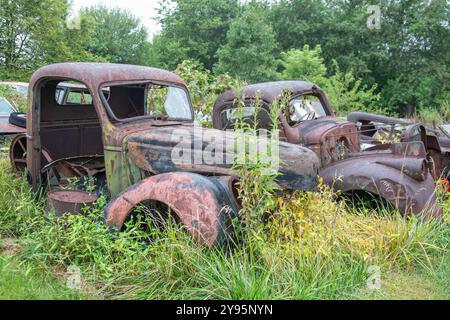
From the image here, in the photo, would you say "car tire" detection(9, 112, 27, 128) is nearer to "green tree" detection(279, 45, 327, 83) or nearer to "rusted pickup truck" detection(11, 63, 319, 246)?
"rusted pickup truck" detection(11, 63, 319, 246)

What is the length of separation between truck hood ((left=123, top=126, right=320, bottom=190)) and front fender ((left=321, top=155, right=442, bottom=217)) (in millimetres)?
684

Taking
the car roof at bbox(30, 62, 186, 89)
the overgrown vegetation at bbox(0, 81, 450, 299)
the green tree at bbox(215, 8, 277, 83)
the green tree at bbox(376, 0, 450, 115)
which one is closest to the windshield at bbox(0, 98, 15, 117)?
the car roof at bbox(30, 62, 186, 89)

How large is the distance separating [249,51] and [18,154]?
16642 mm

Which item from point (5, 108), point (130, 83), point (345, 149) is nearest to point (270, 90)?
point (345, 149)

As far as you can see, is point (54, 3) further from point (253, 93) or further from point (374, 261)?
point (374, 261)

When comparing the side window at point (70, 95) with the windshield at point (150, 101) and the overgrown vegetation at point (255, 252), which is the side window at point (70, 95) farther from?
the overgrown vegetation at point (255, 252)

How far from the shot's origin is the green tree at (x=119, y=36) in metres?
36.5

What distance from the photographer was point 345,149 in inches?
245

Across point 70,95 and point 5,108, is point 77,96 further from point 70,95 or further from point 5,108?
point 5,108

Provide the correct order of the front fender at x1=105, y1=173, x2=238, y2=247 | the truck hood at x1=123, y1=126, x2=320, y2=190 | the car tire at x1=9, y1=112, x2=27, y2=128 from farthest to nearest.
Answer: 1. the car tire at x1=9, y1=112, x2=27, y2=128
2. the truck hood at x1=123, y1=126, x2=320, y2=190
3. the front fender at x1=105, y1=173, x2=238, y2=247

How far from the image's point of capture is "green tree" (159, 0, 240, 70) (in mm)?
28812

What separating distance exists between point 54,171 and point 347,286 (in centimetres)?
386

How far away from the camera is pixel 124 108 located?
5738 mm
